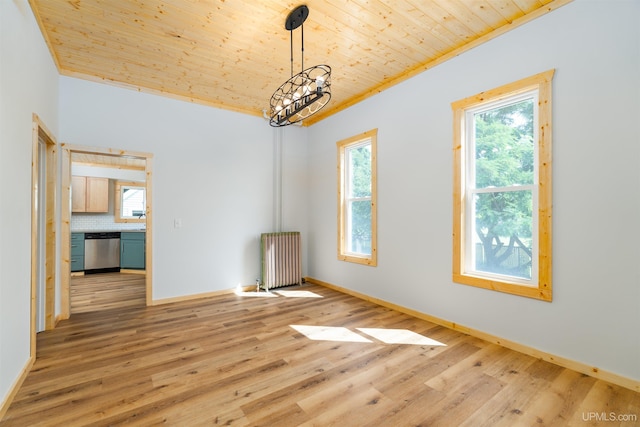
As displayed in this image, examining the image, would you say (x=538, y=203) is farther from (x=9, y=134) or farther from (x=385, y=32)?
(x=9, y=134)

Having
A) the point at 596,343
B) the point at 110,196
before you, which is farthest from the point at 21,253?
the point at 110,196

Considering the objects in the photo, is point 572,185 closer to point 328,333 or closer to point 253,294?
point 328,333

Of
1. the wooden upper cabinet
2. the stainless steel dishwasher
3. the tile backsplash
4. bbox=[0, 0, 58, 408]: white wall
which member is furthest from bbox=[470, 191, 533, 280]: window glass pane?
the wooden upper cabinet

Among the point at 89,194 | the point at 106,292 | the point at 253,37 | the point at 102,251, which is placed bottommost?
the point at 106,292

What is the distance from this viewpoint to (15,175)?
2117mm

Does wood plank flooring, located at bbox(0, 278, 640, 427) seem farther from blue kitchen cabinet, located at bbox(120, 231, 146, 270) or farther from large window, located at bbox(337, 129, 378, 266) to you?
blue kitchen cabinet, located at bbox(120, 231, 146, 270)

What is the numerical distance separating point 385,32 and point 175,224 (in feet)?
12.1

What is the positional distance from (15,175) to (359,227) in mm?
3794

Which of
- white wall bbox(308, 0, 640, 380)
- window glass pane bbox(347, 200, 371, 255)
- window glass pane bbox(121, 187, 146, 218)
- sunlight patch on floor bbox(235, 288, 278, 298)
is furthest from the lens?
window glass pane bbox(121, 187, 146, 218)

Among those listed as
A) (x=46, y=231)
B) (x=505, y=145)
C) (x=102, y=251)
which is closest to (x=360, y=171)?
(x=505, y=145)

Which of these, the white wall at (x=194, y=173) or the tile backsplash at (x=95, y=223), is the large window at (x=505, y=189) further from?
the tile backsplash at (x=95, y=223)

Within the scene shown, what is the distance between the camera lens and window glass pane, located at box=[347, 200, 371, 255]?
4.39 metres

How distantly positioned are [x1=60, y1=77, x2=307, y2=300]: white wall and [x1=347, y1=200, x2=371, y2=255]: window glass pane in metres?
1.25

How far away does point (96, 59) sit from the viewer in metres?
3.33
